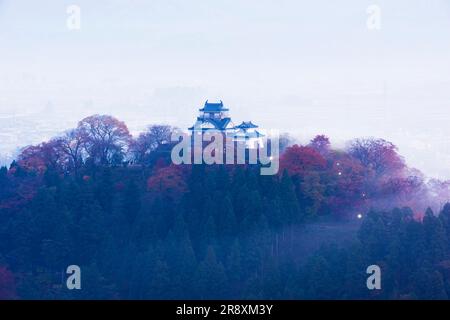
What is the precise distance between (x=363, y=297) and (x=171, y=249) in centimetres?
441

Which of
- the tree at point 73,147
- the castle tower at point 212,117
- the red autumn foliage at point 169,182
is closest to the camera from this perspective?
the red autumn foliage at point 169,182

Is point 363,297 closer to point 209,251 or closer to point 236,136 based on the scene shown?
point 209,251

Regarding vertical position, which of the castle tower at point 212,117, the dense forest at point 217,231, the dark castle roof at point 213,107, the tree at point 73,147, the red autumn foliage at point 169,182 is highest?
the dark castle roof at point 213,107

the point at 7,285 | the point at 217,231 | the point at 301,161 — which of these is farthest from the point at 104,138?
the point at 7,285

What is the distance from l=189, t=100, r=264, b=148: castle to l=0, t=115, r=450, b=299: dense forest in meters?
3.28

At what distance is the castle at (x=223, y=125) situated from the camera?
103 feet

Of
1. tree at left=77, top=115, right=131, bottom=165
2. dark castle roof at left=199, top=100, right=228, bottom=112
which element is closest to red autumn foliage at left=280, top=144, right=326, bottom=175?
tree at left=77, top=115, right=131, bottom=165

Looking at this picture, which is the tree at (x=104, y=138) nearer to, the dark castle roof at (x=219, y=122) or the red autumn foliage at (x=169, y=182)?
the dark castle roof at (x=219, y=122)

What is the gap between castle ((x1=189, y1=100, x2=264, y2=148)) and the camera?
103ft

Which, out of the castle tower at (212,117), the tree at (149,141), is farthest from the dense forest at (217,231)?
the castle tower at (212,117)

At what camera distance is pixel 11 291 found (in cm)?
2331

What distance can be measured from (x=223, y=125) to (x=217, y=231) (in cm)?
875

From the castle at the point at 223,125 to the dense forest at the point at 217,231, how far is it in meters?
3.28
